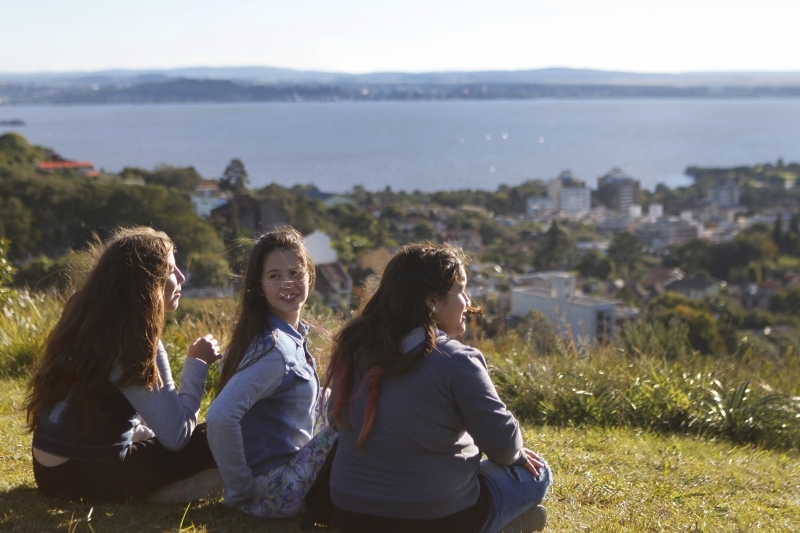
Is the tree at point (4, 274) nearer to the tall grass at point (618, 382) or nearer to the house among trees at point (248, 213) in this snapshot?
the tall grass at point (618, 382)

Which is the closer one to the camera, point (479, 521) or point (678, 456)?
point (479, 521)

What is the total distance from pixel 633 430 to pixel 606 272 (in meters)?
30.5

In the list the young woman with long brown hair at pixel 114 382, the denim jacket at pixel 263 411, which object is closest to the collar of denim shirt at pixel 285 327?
the denim jacket at pixel 263 411

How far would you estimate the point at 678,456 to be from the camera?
356 centimetres

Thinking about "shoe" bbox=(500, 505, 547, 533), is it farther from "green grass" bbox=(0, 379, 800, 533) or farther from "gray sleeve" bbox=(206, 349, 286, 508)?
"gray sleeve" bbox=(206, 349, 286, 508)

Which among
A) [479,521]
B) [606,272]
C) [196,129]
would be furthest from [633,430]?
[196,129]

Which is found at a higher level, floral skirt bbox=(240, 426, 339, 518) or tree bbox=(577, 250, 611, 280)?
floral skirt bbox=(240, 426, 339, 518)

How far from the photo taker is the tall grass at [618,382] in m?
4.23

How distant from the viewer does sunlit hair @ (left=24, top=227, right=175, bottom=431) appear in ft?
7.28

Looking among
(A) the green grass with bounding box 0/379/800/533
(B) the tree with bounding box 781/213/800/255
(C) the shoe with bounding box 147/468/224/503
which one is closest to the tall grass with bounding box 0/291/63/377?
(A) the green grass with bounding box 0/379/800/533

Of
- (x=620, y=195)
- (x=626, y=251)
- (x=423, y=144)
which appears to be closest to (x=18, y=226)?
(x=626, y=251)

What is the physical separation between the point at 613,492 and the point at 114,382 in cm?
175

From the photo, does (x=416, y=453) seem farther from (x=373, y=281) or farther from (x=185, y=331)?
(x=185, y=331)

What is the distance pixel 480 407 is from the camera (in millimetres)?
2070
